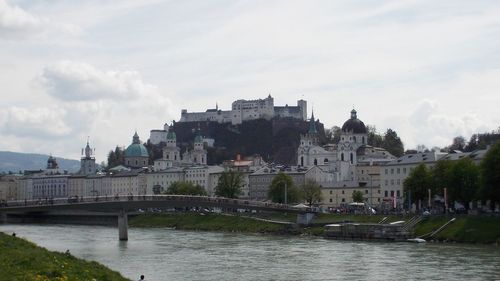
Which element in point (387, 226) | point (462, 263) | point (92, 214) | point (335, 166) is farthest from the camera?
point (335, 166)

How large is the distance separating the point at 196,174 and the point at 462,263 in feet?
401

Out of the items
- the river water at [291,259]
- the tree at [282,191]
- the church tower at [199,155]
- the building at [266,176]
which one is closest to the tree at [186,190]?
the building at [266,176]

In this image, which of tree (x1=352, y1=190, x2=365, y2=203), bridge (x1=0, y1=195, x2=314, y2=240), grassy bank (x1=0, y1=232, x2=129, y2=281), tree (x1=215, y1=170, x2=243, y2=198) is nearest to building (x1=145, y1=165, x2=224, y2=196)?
tree (x1=215, y1=170, x2=243, y2=198)

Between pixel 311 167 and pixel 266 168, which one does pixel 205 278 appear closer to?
pixel 311 167

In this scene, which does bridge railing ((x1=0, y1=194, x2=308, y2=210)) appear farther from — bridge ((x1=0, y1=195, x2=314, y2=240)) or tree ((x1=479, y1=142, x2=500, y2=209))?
tree ((x1=479, y1=142, x2=500, y2=209))

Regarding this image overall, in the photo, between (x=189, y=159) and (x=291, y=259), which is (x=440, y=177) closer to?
(x=291, y=259)

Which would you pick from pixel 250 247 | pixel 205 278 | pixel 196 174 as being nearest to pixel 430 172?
pixel 250 247

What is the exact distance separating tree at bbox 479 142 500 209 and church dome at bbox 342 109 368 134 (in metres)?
84.4

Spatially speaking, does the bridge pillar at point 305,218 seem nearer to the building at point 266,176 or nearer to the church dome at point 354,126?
the building at point 266,176

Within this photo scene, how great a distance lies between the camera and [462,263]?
48.9m

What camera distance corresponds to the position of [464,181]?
257 ft

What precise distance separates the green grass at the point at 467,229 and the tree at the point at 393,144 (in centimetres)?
10116

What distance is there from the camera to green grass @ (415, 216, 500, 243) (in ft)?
212

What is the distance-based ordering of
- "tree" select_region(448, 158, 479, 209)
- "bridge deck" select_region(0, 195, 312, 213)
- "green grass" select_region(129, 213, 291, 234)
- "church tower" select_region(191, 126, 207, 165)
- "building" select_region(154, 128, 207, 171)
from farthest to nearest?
"church tower" select_region(191, 126, 207, 165) → "building" select_region(154, 128, 207, 171) → "green grass" select_region(129, 213, 291, 234) → "tree" select_region(448, 158, 479, 209) → "bridge deck" select_region(0, 195, 312, 213)
